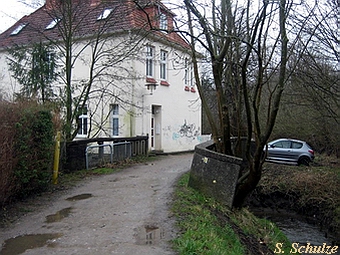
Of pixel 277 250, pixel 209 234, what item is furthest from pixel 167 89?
pixel 209 234

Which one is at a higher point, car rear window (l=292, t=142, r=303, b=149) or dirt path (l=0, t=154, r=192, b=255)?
car rear window (l=292, t=142, r=303, b=149)

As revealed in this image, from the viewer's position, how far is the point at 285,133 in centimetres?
2555

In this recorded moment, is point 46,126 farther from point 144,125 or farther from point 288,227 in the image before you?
point 144,125

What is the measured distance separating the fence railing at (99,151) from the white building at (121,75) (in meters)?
1.19

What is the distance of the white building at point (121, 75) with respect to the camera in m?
16.0

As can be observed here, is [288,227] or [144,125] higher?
[144,125]

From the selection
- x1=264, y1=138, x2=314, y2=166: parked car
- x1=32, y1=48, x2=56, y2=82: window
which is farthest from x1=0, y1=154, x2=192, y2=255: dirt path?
x1=264, y1=138, x2=314, y2=166: parked car

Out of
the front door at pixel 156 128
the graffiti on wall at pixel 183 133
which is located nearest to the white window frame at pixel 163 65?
the front door at pixel 156 128

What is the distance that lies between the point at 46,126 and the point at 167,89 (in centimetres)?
1341

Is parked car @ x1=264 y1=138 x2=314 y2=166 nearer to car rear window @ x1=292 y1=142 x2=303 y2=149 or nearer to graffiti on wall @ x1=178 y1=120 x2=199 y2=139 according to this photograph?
car rear window @ x1=292 y1=142 x2=303 y2=149

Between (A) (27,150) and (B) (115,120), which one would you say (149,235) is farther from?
(B) (115,120)

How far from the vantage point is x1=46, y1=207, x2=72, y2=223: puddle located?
7.81 m

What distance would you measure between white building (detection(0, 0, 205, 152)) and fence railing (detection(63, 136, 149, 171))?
119 cm

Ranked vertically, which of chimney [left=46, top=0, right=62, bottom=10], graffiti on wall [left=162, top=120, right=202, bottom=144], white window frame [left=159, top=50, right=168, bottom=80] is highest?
chimney [left=46, top=0, right=62, bottom=10]
